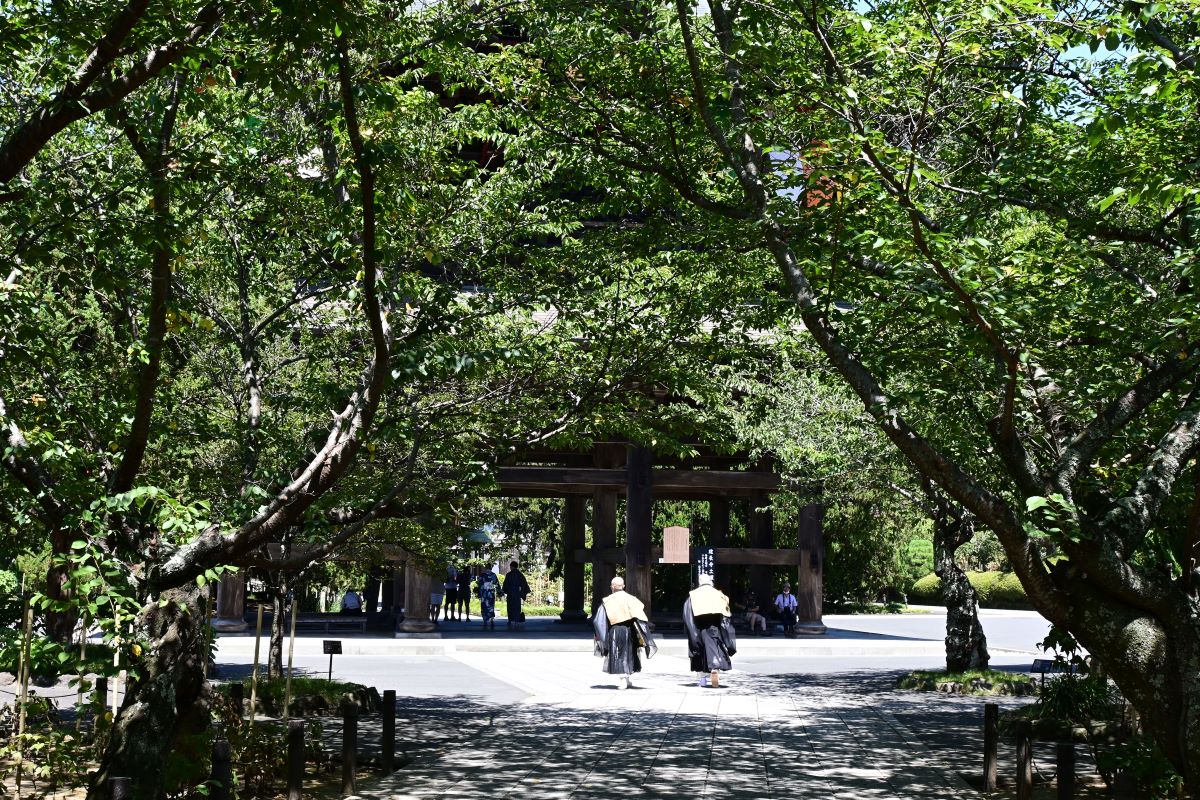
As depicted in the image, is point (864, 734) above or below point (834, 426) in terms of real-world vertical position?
below

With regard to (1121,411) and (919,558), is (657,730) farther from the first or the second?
(919,558)

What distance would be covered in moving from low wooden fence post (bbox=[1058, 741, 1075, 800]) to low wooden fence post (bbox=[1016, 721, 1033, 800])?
155cm

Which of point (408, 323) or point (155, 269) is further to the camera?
point (408, 323)

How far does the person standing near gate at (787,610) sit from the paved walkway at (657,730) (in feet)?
20.3

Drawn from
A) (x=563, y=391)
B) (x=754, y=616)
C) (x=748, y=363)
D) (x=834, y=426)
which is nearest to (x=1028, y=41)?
(x=748, y=363)

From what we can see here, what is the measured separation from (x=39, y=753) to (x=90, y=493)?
3.54m

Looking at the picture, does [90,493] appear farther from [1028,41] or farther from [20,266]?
[1028,41]

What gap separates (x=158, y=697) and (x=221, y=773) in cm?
165

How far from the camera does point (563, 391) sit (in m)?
11.4

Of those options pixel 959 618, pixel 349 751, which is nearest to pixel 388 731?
pixel 349 751

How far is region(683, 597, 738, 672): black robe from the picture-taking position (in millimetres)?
18219

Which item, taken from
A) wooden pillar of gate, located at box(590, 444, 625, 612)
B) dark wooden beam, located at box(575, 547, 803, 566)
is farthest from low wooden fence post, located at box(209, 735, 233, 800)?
wooden pillar of gate, located at box(590, 444, 625, 612)

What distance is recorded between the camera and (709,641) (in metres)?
18.2

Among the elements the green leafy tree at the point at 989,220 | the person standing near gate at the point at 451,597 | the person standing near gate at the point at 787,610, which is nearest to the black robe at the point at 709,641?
the green leafy tree at the point at 989,220
